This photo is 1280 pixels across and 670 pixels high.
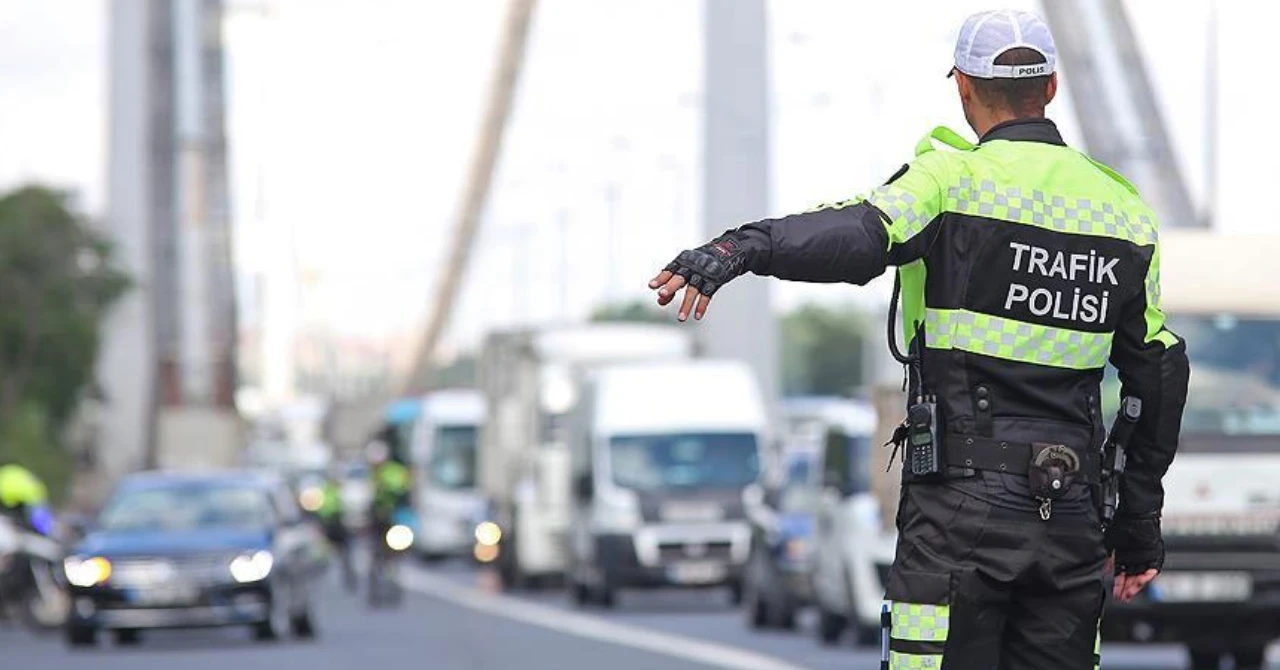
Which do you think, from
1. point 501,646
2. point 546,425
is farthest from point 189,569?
point 546,425

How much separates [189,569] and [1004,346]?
17.5m

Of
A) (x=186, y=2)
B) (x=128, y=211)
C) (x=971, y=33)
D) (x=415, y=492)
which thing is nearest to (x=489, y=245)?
(x=186, y=2)

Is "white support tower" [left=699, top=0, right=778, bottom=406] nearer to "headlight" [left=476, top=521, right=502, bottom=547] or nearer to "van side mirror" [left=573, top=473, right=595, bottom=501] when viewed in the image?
"headlight" [left=476, top=521, right=502, bottom=547]

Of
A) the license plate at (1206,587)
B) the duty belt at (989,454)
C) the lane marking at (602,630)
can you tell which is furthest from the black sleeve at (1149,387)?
the lane marking at (602,630)

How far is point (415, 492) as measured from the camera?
56.2 meters

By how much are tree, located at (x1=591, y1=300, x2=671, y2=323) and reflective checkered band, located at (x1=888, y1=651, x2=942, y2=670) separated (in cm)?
9408

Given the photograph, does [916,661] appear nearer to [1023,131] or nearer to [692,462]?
[1023,131]

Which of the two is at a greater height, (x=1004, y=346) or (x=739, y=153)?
(x=739, y=153)

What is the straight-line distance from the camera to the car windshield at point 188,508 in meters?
24.4

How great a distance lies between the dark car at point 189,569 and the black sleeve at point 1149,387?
17170 millimetres

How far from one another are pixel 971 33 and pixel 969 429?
2.52ft

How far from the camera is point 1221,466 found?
1691 centimetres

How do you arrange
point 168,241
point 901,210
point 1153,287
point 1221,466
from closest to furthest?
point 901,210 < point 1153,287 < point 1221,466 < point 168,241

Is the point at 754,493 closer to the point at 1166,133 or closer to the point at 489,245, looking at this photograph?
the point at 1166,133
